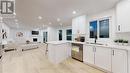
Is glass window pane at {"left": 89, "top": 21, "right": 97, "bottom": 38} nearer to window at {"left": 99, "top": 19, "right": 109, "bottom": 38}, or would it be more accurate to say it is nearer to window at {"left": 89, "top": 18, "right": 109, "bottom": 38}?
window at {"left": 89, "top": 18, "right": 109, "bottom": 38}

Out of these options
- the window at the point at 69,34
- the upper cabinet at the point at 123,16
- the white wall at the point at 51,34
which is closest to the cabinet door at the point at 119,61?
the upper cabinet at the point at 123,16

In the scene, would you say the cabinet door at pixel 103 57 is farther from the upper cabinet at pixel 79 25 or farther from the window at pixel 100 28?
the upper cabinet at pixel 79 25

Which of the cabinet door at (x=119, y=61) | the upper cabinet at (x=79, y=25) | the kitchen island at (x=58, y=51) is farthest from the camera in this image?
the upper cabinet at (x=79, y=25)

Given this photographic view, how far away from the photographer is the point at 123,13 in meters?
3.19

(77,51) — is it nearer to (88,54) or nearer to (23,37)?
(88,54)

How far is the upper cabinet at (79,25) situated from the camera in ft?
17.7

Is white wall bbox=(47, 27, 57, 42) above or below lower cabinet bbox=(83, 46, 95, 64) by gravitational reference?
above

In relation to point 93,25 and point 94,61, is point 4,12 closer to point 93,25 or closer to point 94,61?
point 94,61

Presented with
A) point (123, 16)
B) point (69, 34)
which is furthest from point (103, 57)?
point (69, 34)

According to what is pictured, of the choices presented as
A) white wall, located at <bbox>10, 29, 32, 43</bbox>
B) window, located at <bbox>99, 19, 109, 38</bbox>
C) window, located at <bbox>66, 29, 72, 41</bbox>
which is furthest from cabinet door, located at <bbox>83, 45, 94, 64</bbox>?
white wall, located at <bbox>10, 29, 32, 43</bbox>

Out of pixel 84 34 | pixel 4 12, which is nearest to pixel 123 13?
pixel 84 34

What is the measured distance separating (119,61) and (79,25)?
3420 millimetres

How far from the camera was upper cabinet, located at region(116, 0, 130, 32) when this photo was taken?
121 inches

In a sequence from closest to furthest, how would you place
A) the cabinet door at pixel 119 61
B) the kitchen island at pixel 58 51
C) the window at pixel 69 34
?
the cabinet door at pixel 119 61, the kitchen island at pixel 58 51, the window at pixel 69 34
